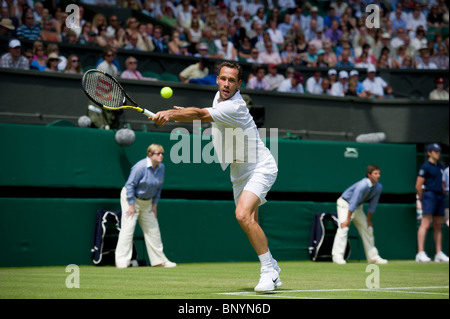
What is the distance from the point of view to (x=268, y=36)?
17203mm

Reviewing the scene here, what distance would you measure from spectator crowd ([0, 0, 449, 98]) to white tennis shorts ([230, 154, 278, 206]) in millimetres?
6693

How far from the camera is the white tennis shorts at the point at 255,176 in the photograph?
23.5 ft

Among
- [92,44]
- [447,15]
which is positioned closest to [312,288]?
[92,44]

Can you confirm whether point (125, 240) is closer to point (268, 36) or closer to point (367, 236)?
point (367, 236)

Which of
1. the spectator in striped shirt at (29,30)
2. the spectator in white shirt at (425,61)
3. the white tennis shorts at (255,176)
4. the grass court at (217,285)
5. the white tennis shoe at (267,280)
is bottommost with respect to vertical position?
the grass court at (217,285)

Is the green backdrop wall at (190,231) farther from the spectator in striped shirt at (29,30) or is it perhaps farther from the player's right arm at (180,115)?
the player's right arm at (180,115)

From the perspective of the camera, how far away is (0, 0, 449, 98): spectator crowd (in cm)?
1421

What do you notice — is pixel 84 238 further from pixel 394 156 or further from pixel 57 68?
pixel 394 156

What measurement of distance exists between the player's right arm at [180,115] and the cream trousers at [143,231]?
17.7 feet

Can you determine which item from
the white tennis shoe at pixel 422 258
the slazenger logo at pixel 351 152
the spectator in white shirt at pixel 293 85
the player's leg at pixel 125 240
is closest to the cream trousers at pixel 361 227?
the white tennis shoe at pixel 422 258

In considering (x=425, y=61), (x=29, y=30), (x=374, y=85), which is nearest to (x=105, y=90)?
(x=29, y=30)

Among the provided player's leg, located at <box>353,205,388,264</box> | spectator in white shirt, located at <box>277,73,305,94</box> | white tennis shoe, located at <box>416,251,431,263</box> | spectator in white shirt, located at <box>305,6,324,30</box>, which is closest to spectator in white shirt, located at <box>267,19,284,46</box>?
spectator in white shirt, located at <box>305,6,324,30</box>

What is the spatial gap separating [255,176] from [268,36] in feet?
34.4
